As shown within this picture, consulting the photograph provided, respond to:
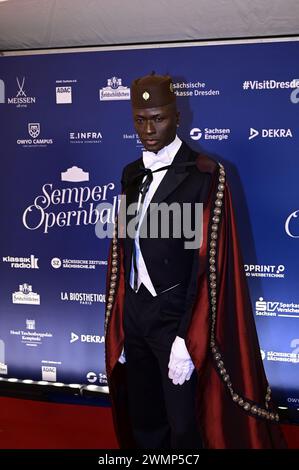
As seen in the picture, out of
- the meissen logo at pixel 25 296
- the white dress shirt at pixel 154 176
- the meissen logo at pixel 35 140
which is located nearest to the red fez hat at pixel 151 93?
the white dress shirt at pixel 154 176

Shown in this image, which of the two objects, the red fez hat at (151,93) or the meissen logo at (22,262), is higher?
the red fez hat at (151,93)

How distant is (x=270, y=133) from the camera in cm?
261

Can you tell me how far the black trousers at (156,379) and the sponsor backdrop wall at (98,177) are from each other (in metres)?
1.00

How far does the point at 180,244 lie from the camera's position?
1.78 meters

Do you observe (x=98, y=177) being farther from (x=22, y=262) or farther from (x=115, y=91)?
(x=22, y=262)

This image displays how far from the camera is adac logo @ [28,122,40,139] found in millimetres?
2896

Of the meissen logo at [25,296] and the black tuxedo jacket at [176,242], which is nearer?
the black tuxedo jacket at [176,242]

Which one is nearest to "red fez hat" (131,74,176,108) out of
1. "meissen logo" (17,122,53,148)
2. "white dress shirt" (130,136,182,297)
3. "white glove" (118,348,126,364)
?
"white dress shirt" (130,136,182,297)

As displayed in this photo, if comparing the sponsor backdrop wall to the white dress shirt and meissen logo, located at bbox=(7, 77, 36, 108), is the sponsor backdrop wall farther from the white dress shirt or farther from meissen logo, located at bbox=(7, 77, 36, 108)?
the white dress shirt

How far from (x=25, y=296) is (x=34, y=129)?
3.14ft

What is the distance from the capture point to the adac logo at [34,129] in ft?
9.50

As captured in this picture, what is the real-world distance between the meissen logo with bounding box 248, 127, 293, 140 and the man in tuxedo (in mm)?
916

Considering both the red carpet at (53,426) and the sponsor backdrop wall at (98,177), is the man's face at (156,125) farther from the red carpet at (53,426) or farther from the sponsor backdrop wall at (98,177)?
the red carpet at (53,426)

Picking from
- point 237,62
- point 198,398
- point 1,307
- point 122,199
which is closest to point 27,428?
point 1,307
